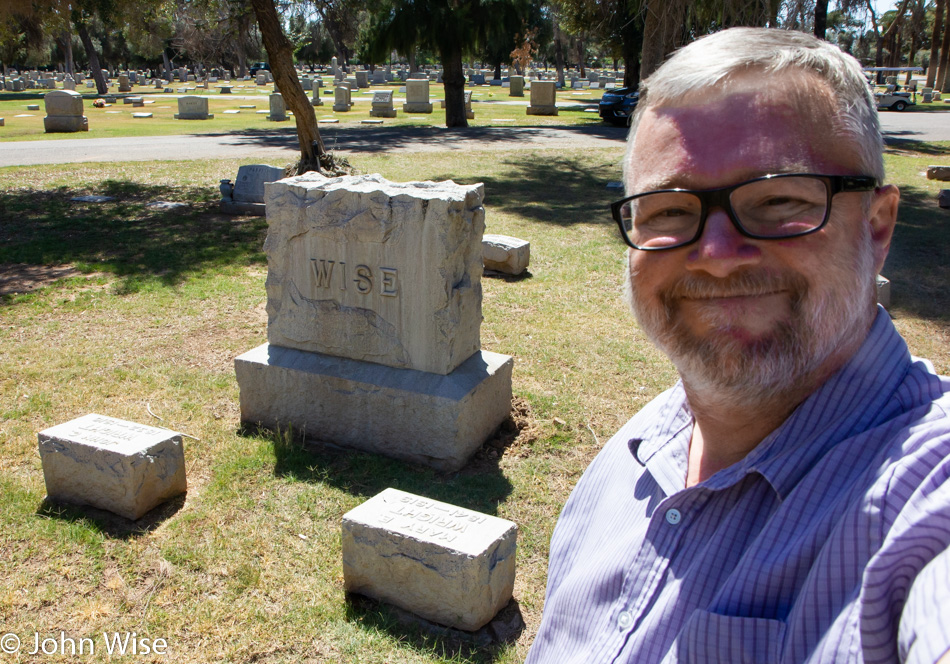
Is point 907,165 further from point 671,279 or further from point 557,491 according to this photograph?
point 671,279

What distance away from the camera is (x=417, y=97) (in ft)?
92.5

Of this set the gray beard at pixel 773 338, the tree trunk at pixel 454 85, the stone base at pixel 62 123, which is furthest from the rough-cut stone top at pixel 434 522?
the stone base at pixel 62 123

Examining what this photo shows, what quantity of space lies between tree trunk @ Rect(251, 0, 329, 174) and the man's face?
10.3 meters

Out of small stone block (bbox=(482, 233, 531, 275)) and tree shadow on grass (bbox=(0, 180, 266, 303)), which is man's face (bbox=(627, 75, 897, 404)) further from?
tree shadow on grass (bbox=(0, 180, 266, 303))

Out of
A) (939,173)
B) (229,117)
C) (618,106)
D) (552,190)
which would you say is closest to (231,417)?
(552,190)

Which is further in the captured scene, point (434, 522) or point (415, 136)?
point (415, 136)

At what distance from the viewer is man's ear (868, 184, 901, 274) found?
1.27m

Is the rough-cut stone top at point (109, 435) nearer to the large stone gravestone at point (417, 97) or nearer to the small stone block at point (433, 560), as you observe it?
the small stone block at point (433, 560)

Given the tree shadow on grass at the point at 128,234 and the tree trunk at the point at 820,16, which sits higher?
the tree trunk at the point at 820,16

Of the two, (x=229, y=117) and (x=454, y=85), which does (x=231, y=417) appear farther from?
(x=229, y=117)

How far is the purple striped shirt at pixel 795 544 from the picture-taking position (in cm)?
88

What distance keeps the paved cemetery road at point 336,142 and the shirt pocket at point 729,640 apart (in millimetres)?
15261

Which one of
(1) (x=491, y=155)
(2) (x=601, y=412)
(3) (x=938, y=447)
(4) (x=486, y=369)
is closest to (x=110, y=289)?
(4) (x=486, y=369)

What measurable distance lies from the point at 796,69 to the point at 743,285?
376mm
